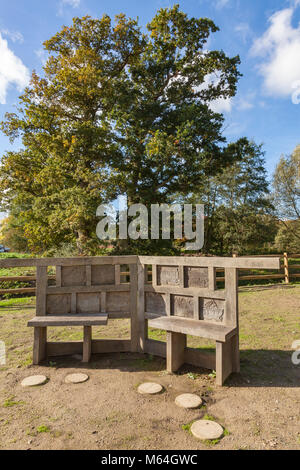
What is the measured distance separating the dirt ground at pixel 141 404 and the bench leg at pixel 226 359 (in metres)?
0.11

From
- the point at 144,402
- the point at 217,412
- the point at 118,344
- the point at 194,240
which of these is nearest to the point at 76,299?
the point at 118,344

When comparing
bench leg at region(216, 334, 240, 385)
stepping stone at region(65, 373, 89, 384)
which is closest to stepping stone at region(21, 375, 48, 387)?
stepping stone at region(65, 373, 89, 384)

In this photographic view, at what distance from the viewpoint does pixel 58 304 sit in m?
4.28

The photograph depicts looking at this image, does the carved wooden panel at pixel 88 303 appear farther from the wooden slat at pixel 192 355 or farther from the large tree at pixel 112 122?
the large tree at pixel 112 122

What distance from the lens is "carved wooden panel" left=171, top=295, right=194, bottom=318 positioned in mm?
3896

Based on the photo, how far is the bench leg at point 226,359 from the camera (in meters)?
3.33

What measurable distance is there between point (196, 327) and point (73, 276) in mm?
2097

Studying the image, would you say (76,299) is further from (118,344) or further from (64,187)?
(64,187)

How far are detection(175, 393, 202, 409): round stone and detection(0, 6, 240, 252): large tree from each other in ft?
27.9

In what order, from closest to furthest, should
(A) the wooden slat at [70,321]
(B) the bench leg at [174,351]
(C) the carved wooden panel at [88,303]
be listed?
(B) the bench leg at [174,351], (A) the wooden slat at [70,321], (C) the carved wooden panel at [88,303]

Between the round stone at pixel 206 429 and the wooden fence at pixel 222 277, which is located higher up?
the wooden fence at pixel 222 277

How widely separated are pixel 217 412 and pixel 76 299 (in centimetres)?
255

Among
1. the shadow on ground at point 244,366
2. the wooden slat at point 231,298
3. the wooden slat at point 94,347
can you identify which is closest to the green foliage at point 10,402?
the shadow on ground at point 244,366

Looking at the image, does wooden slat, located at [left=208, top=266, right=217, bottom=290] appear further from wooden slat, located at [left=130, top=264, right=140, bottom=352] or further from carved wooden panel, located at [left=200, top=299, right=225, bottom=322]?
wooden slat, located at [left=130, top=264, right=140, bottom=352]
